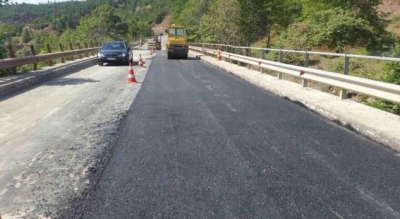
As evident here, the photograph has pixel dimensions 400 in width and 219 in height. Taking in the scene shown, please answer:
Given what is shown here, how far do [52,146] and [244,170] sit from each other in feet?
9.64

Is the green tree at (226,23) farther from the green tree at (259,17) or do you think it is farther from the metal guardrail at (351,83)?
the metal guardrail at (351,83)

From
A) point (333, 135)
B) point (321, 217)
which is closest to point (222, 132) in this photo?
point (333, 135)

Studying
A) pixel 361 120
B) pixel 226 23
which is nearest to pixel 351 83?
pixel 361 120

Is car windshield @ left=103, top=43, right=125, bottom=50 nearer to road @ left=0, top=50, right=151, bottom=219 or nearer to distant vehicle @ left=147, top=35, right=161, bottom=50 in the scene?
road @ left=0, top=50, right=151, bottom=219

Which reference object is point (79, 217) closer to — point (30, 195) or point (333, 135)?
point (30, 195)

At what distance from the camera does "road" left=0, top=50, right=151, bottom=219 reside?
3570 mm

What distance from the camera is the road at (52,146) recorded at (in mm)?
3570

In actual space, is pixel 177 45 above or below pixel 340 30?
below

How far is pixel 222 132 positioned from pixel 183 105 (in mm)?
2561

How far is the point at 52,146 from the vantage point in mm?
5367

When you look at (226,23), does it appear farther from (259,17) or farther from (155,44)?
(155,44)

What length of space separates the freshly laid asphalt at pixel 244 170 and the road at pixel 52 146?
1.00 feet

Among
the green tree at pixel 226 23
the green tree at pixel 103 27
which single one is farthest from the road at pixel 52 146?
the green tree at pixel 103 27

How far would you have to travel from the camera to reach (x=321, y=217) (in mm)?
3146
